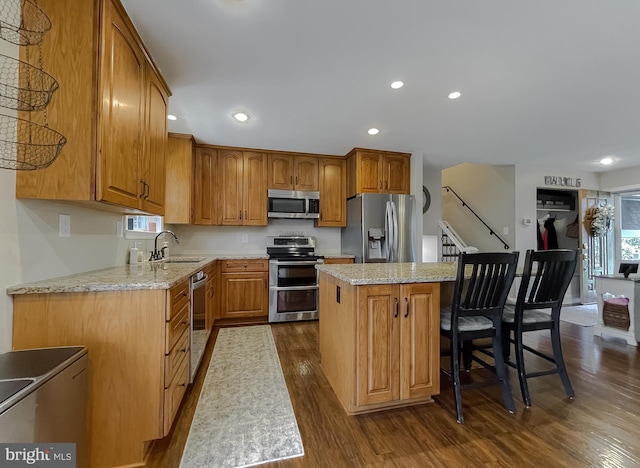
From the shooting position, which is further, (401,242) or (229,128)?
(401,242)

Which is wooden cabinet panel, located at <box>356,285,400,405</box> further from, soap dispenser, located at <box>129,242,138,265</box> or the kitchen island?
soap dispenser, located at <box>129,242,138,265</box>

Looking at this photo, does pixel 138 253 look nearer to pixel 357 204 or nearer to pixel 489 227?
pixel 357 204

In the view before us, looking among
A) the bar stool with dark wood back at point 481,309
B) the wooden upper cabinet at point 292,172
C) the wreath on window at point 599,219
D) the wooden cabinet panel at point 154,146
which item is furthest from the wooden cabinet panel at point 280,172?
the wreath on window at point 599,219

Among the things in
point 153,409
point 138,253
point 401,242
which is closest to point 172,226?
point 138,253

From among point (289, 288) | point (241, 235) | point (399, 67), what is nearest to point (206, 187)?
point (241, 235)

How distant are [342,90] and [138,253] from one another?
233 centimetres

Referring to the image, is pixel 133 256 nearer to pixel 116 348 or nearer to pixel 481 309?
pixel 116 348

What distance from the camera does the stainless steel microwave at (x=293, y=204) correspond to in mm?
4000

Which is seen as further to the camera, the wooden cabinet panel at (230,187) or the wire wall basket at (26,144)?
the wooden cabinet panel at (230,187)

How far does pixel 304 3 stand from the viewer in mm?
1469

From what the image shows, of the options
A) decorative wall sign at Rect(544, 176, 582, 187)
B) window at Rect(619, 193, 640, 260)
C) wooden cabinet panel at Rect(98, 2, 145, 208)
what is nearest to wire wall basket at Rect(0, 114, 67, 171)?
wooden cabinet panel at Rect(98, 2, 145, 208)

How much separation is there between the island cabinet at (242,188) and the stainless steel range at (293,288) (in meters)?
0.70

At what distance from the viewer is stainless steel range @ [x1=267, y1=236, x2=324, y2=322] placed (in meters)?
3.70

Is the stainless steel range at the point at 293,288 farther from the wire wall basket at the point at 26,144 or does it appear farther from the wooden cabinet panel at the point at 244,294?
the wire wall basket at the point at 26,144
